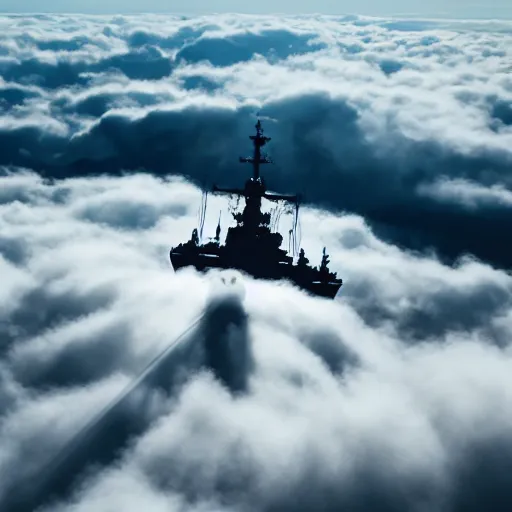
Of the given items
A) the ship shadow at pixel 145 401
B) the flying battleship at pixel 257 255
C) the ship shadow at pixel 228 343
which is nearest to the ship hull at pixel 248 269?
the flying battleship at pixel 257 255

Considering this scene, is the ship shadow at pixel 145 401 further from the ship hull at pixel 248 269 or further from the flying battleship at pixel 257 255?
the flying battleship at pixel 257 255

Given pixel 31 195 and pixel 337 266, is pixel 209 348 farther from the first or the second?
pixel 31 195

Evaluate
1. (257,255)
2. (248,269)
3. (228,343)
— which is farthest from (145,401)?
(257,255)

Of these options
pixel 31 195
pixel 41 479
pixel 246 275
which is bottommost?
pixel 31 195

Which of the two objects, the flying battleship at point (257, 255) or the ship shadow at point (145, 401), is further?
the flying battleship at point (257, 255)

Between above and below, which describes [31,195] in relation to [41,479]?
below

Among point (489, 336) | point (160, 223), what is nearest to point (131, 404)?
point (489, 336)

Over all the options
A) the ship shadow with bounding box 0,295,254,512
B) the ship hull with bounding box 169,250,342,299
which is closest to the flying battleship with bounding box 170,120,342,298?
the ship hull with bounding box 169,250,342,299

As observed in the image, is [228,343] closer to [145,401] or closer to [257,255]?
[257,255]
